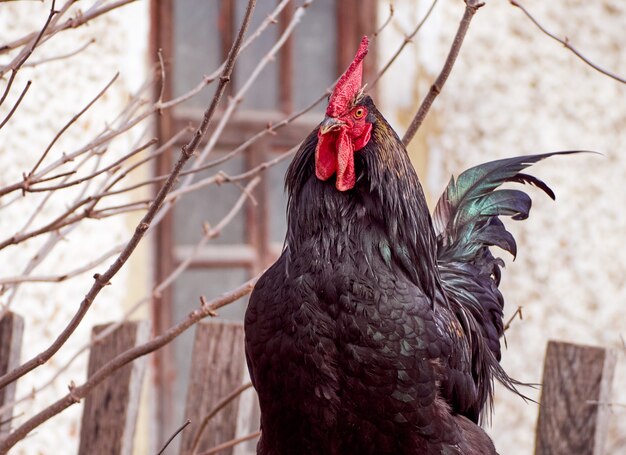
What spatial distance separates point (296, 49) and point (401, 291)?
281cm

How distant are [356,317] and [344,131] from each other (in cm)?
39

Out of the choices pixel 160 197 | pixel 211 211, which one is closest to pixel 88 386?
pixel 160 197

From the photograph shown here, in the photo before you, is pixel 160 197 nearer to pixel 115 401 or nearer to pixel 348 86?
pixel 348 86

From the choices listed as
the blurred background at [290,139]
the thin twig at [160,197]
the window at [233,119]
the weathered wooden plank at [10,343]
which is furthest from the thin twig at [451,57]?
the window at [233,119]

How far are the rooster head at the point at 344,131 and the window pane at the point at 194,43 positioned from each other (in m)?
2.44

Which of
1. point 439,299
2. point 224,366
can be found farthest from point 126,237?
point 439,299

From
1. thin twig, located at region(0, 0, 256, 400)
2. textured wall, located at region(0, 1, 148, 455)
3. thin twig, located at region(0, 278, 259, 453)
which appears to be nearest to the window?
textured wall, located at region(0, 1, 148, 455)

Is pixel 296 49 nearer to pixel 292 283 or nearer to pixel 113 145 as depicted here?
pixel 113 145

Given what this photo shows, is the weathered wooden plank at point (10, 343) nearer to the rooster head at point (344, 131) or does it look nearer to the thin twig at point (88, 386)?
the thin twig at point (88, 386)

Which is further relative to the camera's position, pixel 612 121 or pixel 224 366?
pixel 612 121

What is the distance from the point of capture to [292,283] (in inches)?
77.4

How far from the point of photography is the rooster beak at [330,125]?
6.39 feet

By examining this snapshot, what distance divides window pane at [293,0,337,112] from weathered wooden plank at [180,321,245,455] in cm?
223

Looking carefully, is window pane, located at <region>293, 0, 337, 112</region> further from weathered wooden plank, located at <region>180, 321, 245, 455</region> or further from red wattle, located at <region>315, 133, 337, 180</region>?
red wattle, located at <region>315, 133, 337, 180</region>
